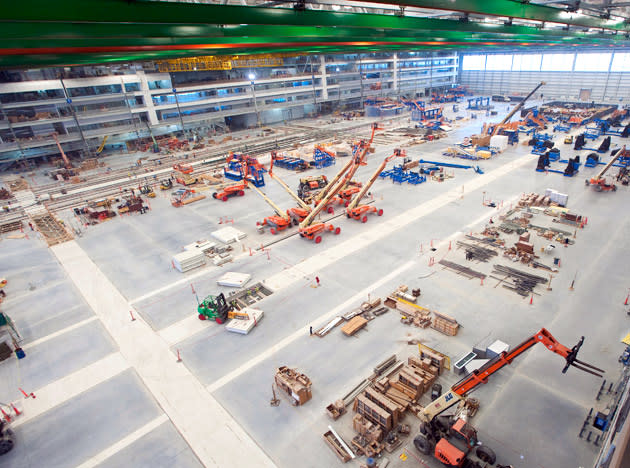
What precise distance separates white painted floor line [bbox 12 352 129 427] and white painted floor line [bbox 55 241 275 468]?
45 cm

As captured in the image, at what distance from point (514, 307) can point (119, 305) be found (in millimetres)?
15705

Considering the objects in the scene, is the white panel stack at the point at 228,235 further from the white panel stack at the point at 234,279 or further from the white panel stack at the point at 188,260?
the white panel stack at the point at 234,279

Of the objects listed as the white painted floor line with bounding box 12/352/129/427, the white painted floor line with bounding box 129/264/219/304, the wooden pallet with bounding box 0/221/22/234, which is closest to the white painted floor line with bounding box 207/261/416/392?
the white painted floor line with bounding box 12/352/129/427

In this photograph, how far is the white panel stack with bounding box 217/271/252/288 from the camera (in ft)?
48.6

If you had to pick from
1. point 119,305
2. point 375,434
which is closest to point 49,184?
point 119,305

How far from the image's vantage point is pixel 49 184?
3136 cm

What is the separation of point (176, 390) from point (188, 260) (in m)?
7.06

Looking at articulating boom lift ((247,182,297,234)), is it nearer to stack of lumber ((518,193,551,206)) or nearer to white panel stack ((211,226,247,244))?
white panel stack ((211,226,247,244))

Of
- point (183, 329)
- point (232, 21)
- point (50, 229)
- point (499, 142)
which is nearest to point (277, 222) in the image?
point (183, 329)

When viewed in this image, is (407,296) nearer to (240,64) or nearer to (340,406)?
(340,406)

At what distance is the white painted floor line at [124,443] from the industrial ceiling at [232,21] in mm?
9659

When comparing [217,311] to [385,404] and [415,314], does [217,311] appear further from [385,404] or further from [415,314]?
[415,314]

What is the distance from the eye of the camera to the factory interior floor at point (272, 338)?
8.71m

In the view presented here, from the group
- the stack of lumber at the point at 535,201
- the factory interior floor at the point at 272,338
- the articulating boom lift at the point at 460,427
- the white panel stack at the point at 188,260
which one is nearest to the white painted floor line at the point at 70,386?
the factory interior floor at the point at 272,338
